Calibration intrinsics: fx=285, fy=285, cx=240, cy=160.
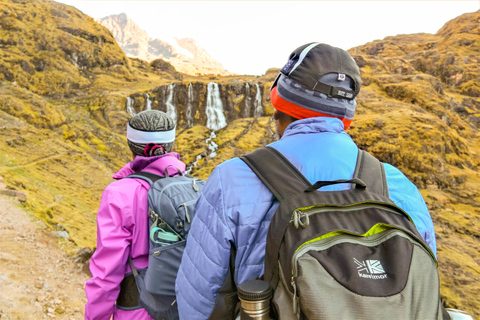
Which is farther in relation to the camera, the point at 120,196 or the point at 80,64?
the point at 80,64

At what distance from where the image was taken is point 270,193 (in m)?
1.52

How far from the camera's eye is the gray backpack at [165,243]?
2.49 meters

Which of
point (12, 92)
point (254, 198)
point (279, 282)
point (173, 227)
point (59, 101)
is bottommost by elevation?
point (59, 101)

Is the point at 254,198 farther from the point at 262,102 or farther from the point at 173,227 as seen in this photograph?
the point at 262,102

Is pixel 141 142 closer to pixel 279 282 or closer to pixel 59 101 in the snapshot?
pixel 279 282

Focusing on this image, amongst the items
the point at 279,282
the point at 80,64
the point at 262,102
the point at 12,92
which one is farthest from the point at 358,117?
the point at 80,64

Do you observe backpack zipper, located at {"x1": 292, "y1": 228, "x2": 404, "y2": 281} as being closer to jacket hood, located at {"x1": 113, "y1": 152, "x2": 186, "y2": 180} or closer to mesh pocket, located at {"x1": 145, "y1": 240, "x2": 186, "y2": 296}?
mesh pocket, located at {"x1": 145, "y1": 240, "x2": 186, "y2": 296}

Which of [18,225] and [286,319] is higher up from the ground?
[286,319]

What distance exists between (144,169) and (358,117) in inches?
1533

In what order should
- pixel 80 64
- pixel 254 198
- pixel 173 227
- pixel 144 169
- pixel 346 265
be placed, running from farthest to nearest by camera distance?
pixel 80 64 → pixel 144 169 → pixel 173 227 → pixel 254 198 → pixel 346 265

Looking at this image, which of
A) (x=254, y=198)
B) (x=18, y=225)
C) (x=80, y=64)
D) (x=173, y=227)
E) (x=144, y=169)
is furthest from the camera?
(x=80, y=64)

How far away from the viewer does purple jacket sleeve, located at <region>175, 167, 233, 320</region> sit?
5.10 ft

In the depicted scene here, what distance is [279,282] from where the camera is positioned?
4.46ft

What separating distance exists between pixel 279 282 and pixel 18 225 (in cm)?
902
